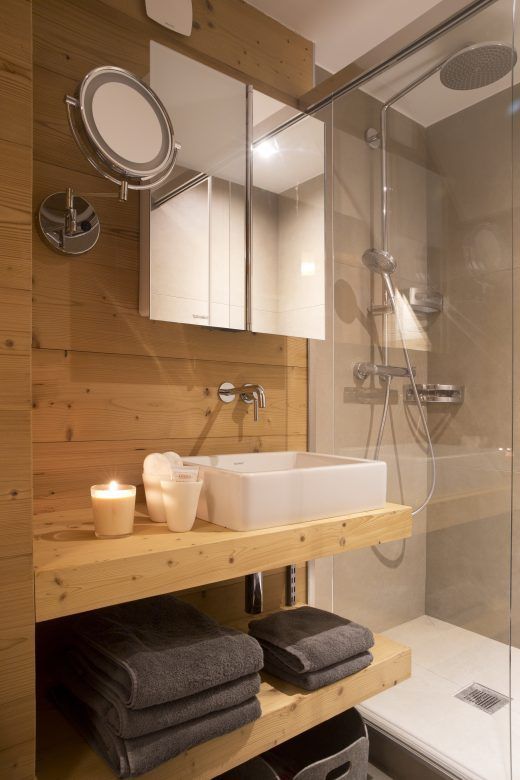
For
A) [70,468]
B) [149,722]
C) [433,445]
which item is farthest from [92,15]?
[149,722]

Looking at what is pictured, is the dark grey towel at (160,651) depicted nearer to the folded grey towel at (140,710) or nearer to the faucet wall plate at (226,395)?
the folded grey towel at (140,710)

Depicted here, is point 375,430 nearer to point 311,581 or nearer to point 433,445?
point 433,445

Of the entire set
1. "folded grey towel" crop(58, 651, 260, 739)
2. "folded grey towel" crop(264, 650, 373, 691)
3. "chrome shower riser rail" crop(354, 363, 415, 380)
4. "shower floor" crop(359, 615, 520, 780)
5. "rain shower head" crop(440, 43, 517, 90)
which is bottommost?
"shower floor" crop(359, 615, 520, 780)

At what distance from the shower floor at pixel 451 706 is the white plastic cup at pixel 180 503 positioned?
0.95 metres

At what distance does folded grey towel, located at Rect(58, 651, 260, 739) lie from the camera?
43.0 inches

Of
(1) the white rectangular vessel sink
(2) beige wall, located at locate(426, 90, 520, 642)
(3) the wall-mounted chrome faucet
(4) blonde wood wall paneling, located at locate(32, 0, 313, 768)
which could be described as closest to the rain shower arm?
(2) beige wall, located at locate(426, 90, 520, 642)

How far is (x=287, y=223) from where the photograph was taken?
6.46 feet

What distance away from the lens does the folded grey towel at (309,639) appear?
145 centimetres

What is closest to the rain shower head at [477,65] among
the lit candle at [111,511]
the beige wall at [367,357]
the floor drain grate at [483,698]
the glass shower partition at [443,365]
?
the glass shower partition at [443,365]

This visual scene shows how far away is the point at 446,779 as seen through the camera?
1601 millimetres

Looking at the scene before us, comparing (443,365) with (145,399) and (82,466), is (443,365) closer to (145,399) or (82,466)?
(145,399)

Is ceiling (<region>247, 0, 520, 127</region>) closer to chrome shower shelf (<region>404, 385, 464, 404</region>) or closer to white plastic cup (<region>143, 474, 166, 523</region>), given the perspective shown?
chrome shower shelf (<region>404, 385, 464, 404</region>)

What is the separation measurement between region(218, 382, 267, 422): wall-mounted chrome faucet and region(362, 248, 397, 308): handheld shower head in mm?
535

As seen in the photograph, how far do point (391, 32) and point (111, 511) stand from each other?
2.06 metres
